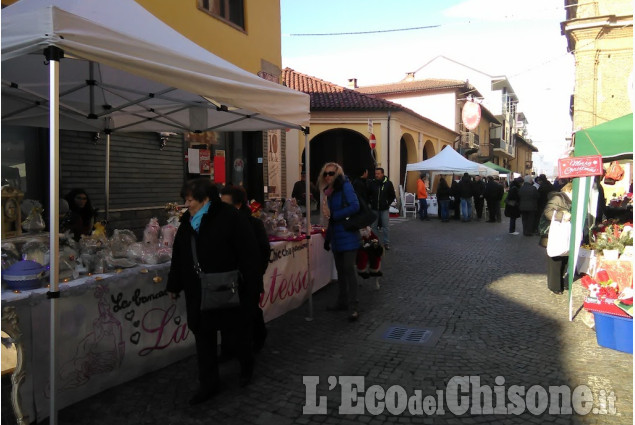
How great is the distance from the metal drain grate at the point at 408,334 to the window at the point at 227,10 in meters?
7.07

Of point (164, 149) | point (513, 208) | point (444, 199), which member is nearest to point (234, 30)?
point (164, 149)

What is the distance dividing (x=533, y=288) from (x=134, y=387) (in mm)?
5801

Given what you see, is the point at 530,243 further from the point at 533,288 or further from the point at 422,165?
the point at 422,165

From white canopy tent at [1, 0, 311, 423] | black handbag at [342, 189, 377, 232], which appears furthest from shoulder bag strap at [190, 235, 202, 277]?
black handbag at [342, 189, 377, 232]

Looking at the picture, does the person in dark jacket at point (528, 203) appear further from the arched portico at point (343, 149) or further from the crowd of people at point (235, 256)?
the arched portico at point (343, 149)

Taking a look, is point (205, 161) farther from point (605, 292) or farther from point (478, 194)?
point (478, 194)

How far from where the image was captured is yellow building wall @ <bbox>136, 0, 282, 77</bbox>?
26.8 ft

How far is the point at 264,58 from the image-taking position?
37.5 ft

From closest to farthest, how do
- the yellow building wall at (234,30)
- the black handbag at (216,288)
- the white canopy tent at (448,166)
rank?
the black handbag at (216,288), the yellow building wall at (234,30), the white canopy tent at (448,166)

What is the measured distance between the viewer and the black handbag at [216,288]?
3271mm

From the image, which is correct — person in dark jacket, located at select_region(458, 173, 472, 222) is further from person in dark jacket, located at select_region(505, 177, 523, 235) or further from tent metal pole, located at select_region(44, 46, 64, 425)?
tent metal pole, located at select_region(44, 46, 64, 425)

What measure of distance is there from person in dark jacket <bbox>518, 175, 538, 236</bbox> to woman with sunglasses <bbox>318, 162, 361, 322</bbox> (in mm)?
9192

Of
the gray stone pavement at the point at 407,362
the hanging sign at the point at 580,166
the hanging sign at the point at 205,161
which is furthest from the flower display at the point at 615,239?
the hanging sign at the point at 205,161

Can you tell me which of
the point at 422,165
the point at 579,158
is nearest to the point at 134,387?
the point at 579,158
